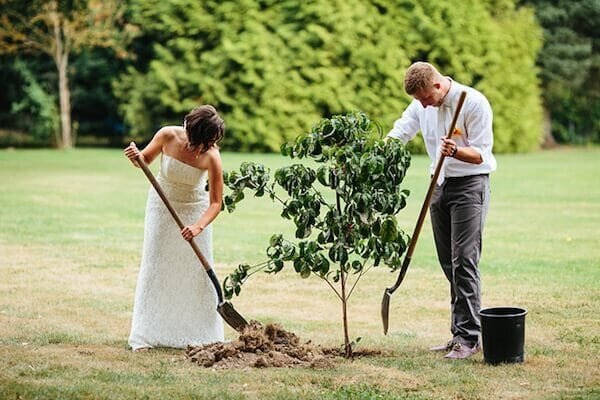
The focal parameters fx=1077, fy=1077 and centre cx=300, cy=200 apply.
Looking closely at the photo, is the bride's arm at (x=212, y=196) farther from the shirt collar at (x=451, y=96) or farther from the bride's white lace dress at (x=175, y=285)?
the shirt collar at (x=451, y=96)

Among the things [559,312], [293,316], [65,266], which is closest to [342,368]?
[293,316]

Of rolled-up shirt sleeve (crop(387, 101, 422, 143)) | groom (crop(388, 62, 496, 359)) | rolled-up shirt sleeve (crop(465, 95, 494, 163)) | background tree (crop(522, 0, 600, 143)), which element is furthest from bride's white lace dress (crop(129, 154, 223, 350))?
background tree (crop(522, 0, 600, 143))

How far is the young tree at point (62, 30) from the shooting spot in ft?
104

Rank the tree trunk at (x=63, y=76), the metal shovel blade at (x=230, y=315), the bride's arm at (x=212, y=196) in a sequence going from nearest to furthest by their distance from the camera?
the bride's arm at (x=212, y=196) < the metal shovel blade at (x=230, y=315) < the tree trunk at (x=63, y=76)

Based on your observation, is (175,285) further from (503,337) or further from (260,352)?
(503,337)

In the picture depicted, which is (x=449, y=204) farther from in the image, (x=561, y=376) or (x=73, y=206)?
(x=73, y=206)

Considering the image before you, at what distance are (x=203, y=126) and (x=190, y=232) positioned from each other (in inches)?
27.7

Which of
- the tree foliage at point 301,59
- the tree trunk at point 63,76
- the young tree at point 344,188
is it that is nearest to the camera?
the young tree at point 344,188

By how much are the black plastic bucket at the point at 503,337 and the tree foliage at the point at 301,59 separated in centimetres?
2374

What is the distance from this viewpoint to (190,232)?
6.98 m

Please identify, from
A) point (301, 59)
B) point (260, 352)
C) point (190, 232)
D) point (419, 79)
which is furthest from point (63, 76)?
point (419, 79)

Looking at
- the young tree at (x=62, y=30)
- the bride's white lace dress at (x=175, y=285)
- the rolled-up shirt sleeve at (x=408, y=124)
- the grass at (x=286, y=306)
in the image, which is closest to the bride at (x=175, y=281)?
the bride's white lace dress at (x=175, y=285)

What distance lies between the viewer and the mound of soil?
6.71 metres

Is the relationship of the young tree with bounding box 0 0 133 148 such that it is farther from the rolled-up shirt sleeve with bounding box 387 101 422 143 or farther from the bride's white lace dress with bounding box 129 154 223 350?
the rolled-up shirt sleeve with bounding box 387 101 422 143
